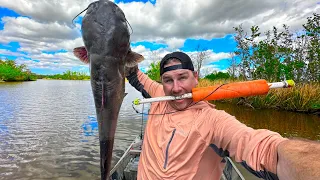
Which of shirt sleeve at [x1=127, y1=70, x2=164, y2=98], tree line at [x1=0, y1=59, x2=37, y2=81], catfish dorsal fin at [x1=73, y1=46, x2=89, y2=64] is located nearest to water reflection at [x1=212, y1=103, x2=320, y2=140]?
shirt sleeve at [x1=127, y1=70, x2=164, y2=98]

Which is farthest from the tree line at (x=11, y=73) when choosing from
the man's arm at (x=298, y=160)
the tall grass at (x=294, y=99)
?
the man's arm at (x=298, y=160)

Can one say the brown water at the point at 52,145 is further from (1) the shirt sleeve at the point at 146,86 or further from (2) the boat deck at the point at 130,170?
(1) the shirt sleeve at the point at 146,86

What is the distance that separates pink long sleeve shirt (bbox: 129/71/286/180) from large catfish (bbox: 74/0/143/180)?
0.96m

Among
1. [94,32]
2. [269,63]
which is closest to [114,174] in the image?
[94,32]

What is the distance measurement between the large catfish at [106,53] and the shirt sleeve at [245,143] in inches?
38.6

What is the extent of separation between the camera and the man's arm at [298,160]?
0.95m

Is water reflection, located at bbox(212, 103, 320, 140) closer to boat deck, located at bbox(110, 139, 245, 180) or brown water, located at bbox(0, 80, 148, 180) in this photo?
boat deck, located at bbox(110, 139, 245, 180)

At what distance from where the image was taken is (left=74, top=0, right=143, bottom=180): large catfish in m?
1.37

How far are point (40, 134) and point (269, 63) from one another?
72.5ft

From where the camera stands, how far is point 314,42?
67.2 feet

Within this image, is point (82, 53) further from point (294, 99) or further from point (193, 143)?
point (294, 99)

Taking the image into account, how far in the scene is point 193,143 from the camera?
2209 mm

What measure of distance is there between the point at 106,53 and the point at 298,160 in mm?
1221

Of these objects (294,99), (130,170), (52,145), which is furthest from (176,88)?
(294,99)
